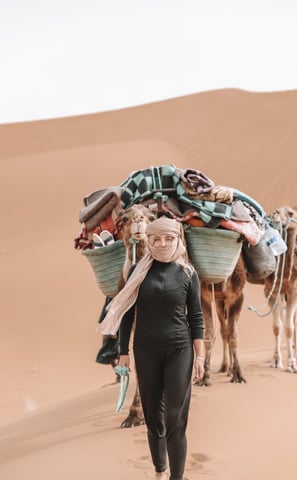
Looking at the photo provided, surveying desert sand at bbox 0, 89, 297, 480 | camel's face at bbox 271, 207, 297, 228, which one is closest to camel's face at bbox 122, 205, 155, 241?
desert sand at bbox 0, 89, 297, 480

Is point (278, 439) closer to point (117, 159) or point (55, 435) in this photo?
point (55, 435)

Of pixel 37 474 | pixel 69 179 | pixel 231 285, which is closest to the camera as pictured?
pixel 37 474

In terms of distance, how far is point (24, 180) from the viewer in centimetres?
3014

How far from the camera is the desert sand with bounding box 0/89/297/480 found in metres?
6.42

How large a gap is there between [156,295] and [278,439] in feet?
7.63

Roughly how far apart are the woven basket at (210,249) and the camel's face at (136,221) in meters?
0.72

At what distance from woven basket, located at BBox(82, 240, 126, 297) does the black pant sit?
2.53m

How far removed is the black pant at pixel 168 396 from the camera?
16.2 ft

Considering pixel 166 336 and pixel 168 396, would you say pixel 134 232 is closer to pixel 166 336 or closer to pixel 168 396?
pixel 166 336

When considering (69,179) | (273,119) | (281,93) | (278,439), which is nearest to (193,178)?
(278,439)

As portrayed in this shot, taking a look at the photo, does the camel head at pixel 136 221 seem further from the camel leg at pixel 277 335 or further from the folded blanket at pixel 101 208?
the camel leg at pixel 277 335

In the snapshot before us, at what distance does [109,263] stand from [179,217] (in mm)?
831

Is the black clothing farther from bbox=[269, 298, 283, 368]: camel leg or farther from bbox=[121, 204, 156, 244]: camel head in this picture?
bbox=[269, 298, 283, 368]: camel leg

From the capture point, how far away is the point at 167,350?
16.3ft
